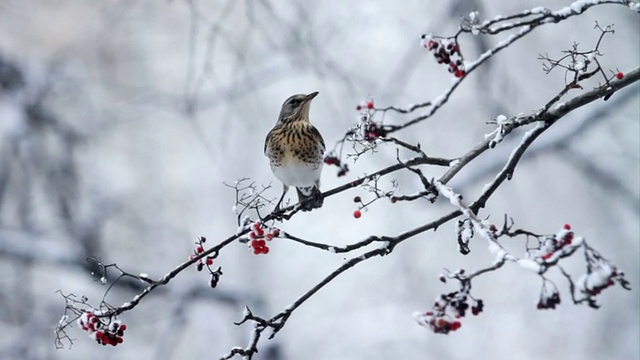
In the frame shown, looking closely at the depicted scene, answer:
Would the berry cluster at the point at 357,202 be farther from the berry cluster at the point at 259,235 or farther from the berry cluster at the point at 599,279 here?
the berry cluster at the point at 599,279

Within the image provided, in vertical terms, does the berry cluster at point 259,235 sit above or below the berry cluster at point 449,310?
above

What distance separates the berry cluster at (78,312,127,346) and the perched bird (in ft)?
5.59

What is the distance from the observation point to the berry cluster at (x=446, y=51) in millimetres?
1934

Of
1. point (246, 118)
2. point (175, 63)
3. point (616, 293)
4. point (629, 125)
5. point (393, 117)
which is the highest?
point (175, 63)

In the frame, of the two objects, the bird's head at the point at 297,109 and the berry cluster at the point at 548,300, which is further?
the bird's head at the point at 297,109

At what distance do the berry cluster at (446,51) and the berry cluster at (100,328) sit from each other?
1.09 metres

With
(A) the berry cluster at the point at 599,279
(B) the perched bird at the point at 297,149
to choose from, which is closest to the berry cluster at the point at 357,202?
(A) the berry cluster at the point at 599,279

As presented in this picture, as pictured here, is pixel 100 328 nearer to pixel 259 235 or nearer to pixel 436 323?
pixel 259 235

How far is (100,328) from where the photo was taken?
6.09ft

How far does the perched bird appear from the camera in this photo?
356 cm

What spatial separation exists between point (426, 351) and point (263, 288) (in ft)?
5.41

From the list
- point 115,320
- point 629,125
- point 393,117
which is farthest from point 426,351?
point 115,320

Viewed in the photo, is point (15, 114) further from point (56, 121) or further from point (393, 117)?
point (393, 117)

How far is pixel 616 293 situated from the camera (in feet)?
22.0
